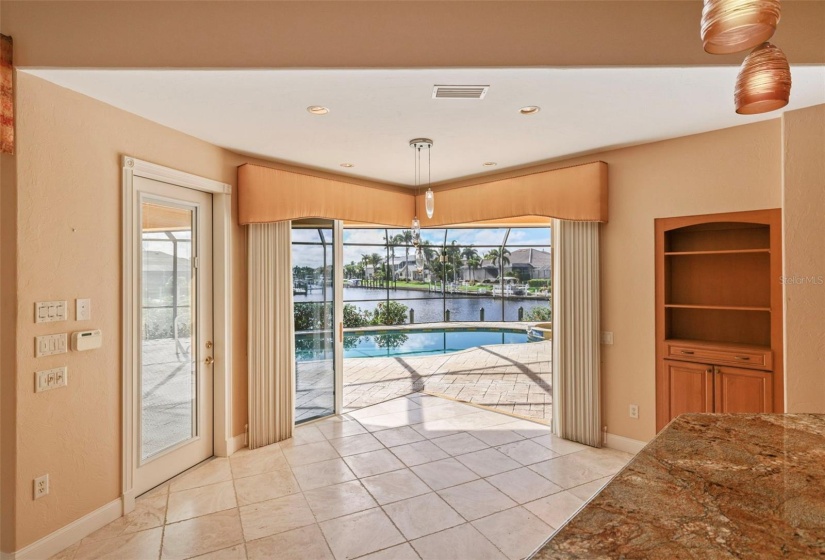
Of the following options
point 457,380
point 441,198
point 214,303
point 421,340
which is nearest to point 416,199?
point 441,198

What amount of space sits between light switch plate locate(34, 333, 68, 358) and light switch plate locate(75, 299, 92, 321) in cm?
14

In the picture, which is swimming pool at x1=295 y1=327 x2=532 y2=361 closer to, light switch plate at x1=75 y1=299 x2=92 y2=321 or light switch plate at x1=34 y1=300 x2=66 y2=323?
light switch plate at x1=75 y1=299 x2=92 y2=321

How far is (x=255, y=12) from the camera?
234 centimetres

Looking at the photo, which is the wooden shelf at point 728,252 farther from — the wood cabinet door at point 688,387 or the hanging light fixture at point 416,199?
the hanging light fixture at point 416,199

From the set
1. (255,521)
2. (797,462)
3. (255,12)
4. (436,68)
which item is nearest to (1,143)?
(255,12)

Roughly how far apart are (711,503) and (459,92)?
2.37m

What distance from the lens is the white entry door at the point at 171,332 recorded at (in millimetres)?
3219

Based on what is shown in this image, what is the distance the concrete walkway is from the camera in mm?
5426

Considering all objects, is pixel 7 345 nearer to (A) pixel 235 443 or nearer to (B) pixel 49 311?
(B) pixel 49 311

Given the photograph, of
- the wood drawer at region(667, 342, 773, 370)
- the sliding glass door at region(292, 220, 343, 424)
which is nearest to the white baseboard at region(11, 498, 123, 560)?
the sliding glass door at region(292, 220, 343, 424)

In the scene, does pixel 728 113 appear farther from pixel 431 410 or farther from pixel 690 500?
pixel 431 410

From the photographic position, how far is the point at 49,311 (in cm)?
251

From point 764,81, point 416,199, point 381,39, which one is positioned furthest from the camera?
point 416,199

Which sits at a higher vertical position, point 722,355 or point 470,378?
point 722,355
